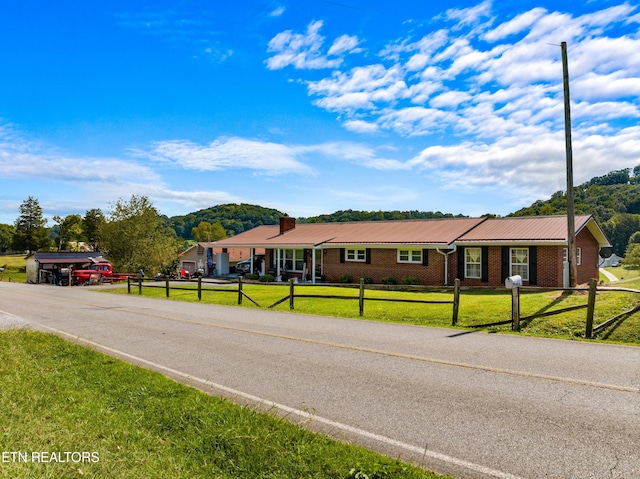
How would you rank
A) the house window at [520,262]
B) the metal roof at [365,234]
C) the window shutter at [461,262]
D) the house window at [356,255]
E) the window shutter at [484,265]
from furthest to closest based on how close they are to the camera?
the house window at [356,255] → the metal roof at [365,234] → the window shutter at [461,262] → the window shutter at [484,265] → the house window at [520,262]

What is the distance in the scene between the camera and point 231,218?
429 feet

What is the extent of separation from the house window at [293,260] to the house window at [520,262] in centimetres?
1575

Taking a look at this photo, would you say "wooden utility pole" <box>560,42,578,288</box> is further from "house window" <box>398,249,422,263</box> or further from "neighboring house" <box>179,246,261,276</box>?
"neighboring house" <box>179,246,261,276</box>

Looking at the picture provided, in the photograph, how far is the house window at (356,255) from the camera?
31427 millimetres

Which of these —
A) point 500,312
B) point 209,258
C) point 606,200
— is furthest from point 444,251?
point 606,200

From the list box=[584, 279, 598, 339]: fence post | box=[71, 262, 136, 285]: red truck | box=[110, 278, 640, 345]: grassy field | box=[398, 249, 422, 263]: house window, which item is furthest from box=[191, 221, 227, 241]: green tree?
box=[584, 279, 598, 339]: fence post

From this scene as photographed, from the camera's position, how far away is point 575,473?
4.19 m

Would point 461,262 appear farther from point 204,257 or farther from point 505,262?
Answer: point 204,257

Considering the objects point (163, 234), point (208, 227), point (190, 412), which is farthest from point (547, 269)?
point (208, 227)

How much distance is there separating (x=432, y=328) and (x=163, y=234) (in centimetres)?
4584

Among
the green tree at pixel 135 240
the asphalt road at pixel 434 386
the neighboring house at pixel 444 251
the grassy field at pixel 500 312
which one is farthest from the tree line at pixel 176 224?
the asphalt road at pixel 434 386

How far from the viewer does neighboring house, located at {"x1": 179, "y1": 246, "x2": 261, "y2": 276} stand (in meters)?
44.2

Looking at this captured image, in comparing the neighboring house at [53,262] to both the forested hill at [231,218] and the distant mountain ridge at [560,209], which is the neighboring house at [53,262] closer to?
the distant mountain ridge at [560,209]

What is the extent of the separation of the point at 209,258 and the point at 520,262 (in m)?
31.3
